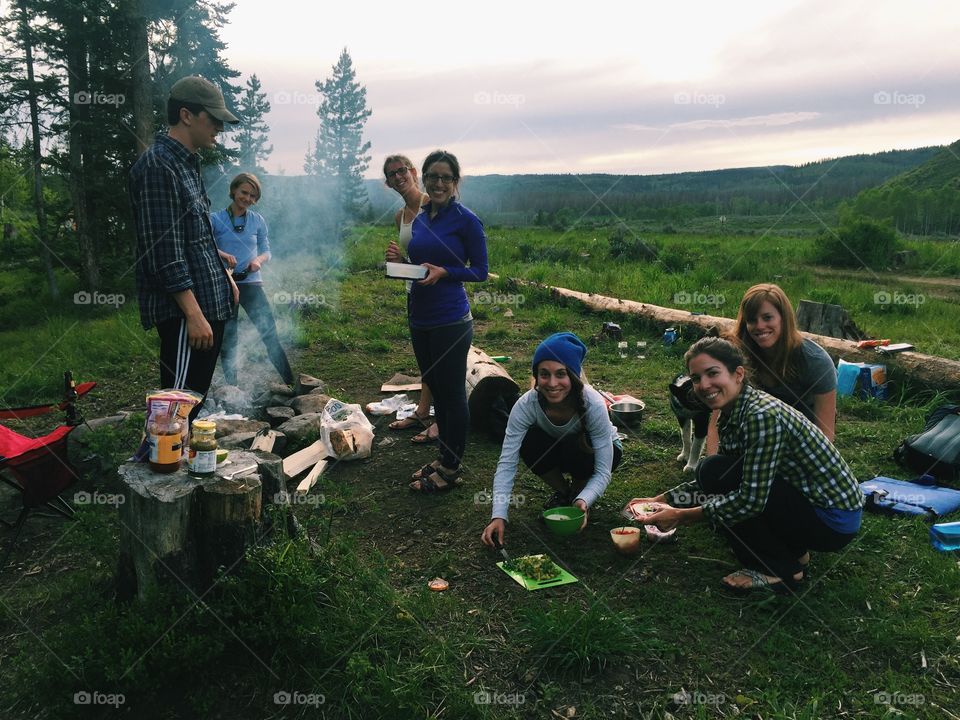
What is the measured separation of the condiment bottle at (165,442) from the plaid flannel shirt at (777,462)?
2.48 m

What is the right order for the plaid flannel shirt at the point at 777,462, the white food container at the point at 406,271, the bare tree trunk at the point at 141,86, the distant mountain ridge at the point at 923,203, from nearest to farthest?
the plaid flannel shirt at the point at 777,462, the white food container at the point at 406,271, the bare tree trunk at the point at 141,86, the distant mountain ridge at the point at 923,203

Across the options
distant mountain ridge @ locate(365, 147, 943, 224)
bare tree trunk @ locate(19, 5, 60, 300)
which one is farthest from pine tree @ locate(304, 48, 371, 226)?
bare tree trunk @ locate(19, 5, 60, 300)

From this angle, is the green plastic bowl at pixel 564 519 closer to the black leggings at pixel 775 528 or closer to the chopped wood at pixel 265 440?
the black leggings at pixel 775 528

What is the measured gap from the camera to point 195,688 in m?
2.55

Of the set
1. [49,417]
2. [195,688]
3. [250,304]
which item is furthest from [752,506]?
[49,417]

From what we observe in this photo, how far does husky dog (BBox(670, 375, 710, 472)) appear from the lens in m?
4.23

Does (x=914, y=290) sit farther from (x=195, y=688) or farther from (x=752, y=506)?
(x=195, y=688)

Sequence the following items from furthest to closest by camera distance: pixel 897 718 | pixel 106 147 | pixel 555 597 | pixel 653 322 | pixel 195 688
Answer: pixel 106 147 < pixel 653 322 < pixel 555 597 < pixel 195 688 < pixel 897 718

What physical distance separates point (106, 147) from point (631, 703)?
1383 centimetres

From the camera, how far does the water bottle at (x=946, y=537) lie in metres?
3.55

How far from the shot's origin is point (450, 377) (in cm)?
406

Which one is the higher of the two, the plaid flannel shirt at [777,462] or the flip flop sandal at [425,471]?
the plaid flannel shirt at [777,462]

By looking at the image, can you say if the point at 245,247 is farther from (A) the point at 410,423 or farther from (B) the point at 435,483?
(B) the point at 435,483

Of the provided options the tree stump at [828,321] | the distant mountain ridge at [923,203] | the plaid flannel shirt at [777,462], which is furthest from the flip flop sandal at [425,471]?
the distant mountain ridge at [923,203]
